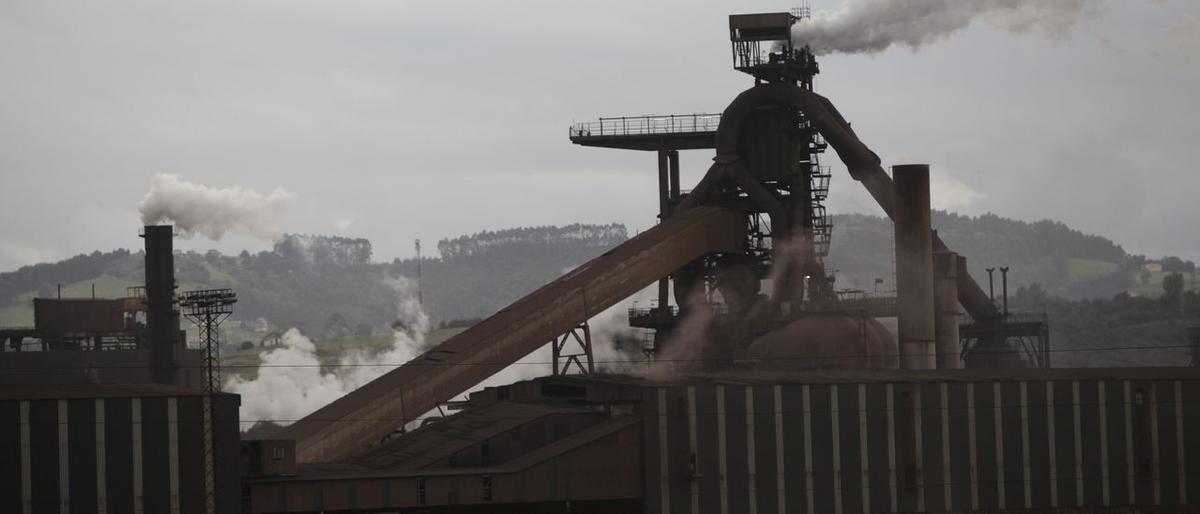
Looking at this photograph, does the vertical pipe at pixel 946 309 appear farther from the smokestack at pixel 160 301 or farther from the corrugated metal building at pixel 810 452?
the smokestack at pixel 160 301

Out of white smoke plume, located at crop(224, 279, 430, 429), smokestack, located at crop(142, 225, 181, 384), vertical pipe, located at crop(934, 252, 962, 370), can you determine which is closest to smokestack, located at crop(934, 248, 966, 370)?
vertical pipe, located at crop(934, 252, 962, 370)

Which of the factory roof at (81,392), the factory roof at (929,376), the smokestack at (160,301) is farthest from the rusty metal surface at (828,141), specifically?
the factory roof at (81,392)

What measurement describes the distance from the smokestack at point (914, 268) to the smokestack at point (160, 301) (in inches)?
1743

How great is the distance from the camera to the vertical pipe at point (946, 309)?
75.8 metres

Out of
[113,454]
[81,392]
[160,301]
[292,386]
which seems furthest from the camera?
[292,386]

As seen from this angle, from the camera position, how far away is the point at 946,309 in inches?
3004

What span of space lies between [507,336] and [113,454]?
2456cm

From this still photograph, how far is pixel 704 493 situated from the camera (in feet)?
182

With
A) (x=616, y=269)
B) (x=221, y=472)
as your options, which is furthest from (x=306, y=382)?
(x=221, y=472)

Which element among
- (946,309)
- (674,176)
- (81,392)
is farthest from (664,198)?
(81,392)

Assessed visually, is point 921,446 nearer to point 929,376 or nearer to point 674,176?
point 929,376

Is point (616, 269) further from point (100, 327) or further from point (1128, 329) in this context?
point (1128, 329)

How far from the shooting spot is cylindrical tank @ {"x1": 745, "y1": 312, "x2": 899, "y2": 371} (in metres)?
74.8

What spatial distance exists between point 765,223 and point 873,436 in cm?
2960
